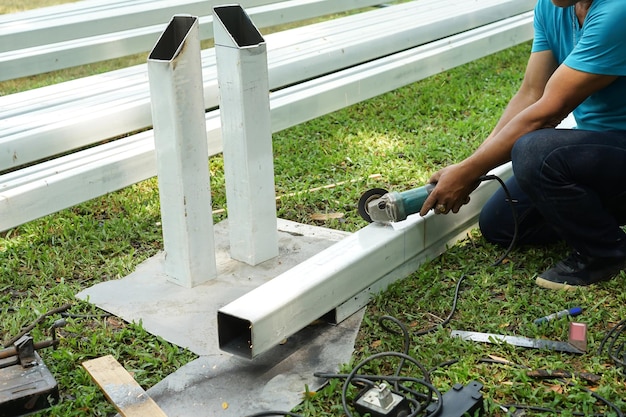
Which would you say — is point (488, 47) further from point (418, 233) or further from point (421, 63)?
point (418, 233)

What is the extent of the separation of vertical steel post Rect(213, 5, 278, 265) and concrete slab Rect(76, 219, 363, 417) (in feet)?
0.51

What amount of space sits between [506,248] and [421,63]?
234 cm

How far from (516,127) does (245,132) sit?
1124 millimetres

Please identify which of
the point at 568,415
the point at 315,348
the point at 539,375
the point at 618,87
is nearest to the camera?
the point at 568,415

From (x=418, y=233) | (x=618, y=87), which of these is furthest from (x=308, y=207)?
(x=618, y=87)

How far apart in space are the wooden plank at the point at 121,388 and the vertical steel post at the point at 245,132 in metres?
0.93

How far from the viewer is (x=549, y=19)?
3.48 metres

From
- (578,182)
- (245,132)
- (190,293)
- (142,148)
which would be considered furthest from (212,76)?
(578,182)

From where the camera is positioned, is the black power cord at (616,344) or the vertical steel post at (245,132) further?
the vertical steel post at (245,132)

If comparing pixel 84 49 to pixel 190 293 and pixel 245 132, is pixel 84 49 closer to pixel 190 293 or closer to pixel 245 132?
pixel 245 132

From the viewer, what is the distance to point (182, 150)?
3244 millimetres

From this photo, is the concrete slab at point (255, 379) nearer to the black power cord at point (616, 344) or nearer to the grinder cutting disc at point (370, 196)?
the grinder cutting disc at point (370, 196)

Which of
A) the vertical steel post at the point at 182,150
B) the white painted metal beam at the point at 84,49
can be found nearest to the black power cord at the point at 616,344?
the vertical steel post at the point at 182,150

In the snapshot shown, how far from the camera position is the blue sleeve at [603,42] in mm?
3014
